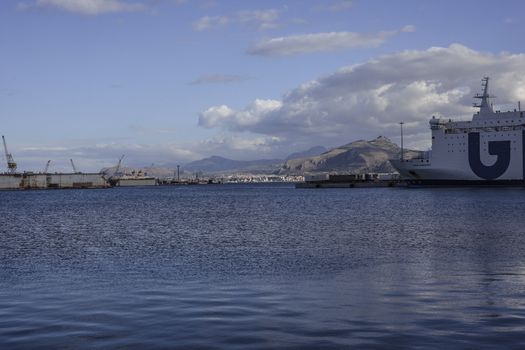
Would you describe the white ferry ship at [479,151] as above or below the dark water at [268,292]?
above

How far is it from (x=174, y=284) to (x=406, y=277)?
8.55m

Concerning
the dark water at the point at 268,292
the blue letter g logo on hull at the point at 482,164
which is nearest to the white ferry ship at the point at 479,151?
the blue letter g logo on hull at the point at 482,164

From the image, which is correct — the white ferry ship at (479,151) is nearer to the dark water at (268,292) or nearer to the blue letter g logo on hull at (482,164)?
the blue letter g logo on hull at (482,164)

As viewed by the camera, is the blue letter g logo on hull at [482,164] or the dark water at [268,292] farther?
→ the blue letter g logo on hull at [482,164]

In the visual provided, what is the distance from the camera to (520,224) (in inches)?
1752

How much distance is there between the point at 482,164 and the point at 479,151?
284 cm

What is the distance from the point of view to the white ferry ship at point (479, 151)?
12294 cm

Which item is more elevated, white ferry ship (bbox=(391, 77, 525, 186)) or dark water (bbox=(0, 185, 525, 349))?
white ferry ship (bbox=(391, 77, 525, 186))

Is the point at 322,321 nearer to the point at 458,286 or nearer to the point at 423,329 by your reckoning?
the point at 423,329

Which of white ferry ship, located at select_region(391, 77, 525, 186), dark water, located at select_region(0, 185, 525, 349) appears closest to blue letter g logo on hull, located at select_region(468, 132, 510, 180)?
white ferry ship, located at select_region(391, 77, 525, 186)

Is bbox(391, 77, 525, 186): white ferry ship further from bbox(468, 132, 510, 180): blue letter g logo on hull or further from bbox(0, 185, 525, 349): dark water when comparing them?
bbox(0, 185, 525, 349): dark water

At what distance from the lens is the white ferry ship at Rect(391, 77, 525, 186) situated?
123 metres

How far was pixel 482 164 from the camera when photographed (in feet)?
411

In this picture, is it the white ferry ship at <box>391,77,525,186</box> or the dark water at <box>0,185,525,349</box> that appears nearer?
the dark water at <box>0,185,525,349</box>
